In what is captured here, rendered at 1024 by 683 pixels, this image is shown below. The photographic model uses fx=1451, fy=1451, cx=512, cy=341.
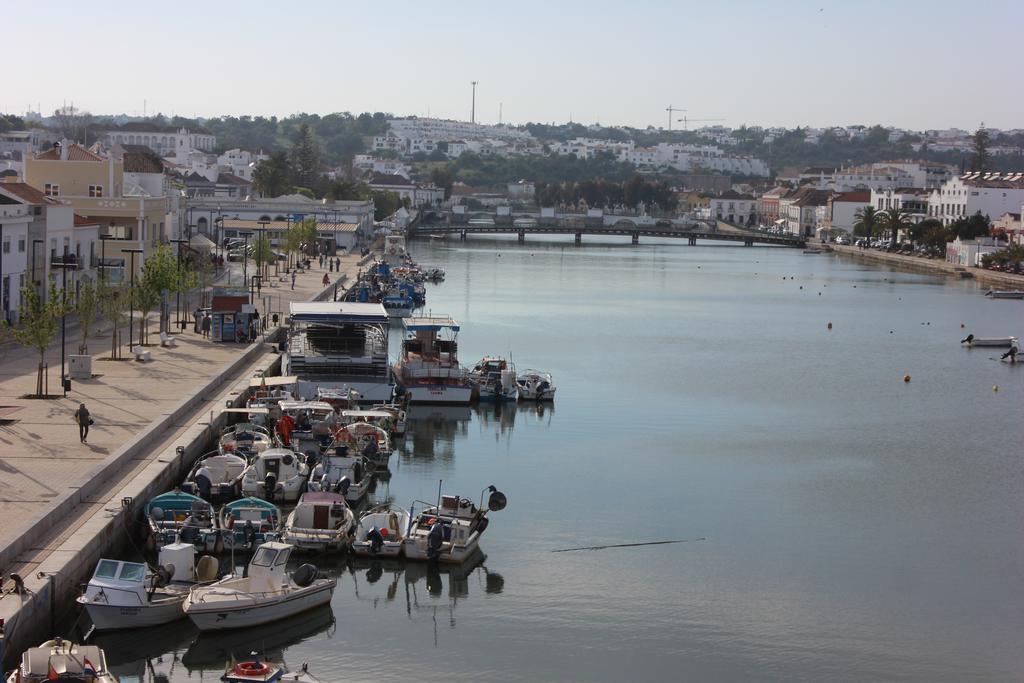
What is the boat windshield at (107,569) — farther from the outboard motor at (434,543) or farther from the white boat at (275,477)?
the white boat at (275,477)

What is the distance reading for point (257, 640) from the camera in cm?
1373

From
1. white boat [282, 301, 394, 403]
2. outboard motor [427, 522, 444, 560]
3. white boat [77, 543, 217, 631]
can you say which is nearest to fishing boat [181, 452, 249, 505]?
outboard motor [427, 522, 444, 560]

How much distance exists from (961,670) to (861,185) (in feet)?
423

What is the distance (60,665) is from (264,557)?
3131 millimetres

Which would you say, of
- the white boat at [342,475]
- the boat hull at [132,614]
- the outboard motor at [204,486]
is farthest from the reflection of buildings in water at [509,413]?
the boat hull at [132,614]

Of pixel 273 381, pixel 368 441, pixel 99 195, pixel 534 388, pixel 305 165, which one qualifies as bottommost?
pixel 368 441

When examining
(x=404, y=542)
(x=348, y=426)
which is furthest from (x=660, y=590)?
(x=348, y=426)

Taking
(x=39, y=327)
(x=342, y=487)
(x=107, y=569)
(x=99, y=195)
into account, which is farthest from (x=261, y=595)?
(x=99, y=195)

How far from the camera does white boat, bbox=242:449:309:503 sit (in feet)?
59.6

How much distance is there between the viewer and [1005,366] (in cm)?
3756

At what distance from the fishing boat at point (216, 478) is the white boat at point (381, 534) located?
6.44 ft

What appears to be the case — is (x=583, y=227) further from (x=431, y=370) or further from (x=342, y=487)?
(x=342, y=487)

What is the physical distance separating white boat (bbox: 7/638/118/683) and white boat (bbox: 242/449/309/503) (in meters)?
6.38

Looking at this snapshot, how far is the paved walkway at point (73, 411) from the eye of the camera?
1553cm
